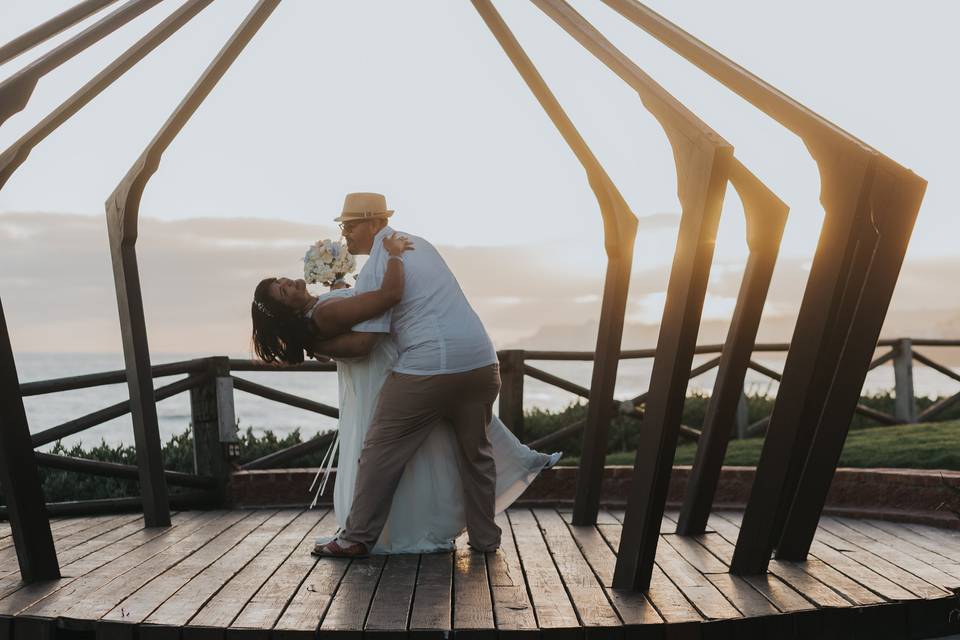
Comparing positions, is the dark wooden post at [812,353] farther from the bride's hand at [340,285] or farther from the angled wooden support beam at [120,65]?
the angled wooden support beam at [120,65]

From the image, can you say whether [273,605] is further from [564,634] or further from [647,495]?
[647,495]

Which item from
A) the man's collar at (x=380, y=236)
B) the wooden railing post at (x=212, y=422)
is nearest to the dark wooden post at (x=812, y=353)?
the man's collar at (x=380, y=236)

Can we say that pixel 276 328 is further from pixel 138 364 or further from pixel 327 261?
pixel 138 364

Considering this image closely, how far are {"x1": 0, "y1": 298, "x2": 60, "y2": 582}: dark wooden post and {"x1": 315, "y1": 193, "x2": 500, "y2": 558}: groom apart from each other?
133cm

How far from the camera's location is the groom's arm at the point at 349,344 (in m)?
5.28

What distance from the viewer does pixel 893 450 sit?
8.16m

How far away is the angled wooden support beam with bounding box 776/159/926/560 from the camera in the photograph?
408cm

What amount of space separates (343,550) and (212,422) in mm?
2672

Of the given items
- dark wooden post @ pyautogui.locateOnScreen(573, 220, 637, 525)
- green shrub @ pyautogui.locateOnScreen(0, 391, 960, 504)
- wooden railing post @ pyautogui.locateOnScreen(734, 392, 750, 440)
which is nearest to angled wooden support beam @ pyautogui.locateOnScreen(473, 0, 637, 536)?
dark wooden post @ pyautogui.locateOnScreen(573, 220, 637, 525)

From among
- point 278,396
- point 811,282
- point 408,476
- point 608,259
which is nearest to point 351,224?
point 408,476

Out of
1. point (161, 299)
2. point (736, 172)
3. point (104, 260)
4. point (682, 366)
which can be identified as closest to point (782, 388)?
point (682, 366)

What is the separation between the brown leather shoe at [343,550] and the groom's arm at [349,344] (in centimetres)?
95

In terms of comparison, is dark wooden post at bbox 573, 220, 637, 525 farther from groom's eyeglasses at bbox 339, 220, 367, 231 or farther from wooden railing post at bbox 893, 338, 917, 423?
wooden railing post at bbox 893, 338, 917, 423

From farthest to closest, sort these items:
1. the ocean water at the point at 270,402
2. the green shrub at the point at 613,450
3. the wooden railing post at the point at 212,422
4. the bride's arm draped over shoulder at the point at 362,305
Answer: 1. the ocean water at the point at 270,402
2. the green shrub at the point at 613,450
3. the wooden railing post at the point at 212,422
4. the bride's arm draped over shoulder at the point at 362,305
